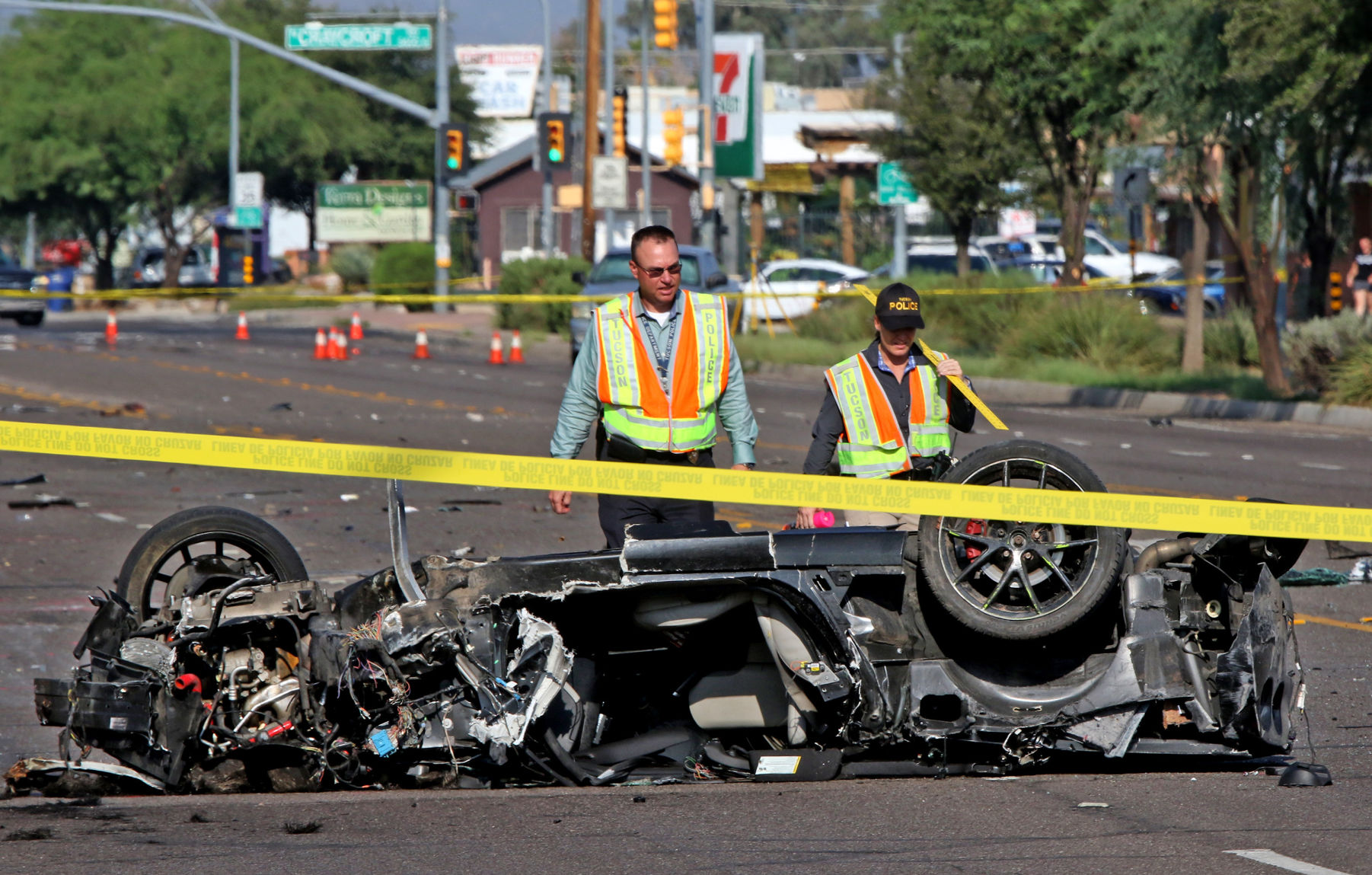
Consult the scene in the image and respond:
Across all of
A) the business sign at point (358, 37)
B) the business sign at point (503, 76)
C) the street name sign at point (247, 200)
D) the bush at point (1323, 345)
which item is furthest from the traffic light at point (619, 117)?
the business sign at point (503, 76)

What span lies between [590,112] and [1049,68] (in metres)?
11.7

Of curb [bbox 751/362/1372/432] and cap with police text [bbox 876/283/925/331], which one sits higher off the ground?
cap with police text [bbox 876/283/925/331]

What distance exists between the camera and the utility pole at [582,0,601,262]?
33625 mm

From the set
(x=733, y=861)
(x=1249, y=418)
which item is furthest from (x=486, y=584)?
(x=1249, y=418)

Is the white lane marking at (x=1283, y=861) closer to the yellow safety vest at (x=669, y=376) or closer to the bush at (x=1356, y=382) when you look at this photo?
the yellow safety vest at (x=669, y=376)

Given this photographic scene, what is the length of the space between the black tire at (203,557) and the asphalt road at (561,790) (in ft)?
1.22

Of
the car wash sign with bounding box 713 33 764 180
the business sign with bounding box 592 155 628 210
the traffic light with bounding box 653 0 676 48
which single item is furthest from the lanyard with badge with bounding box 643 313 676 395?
the car wash sign with bounding box 713 33 764 180

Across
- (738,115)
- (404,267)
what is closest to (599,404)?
(738,115)

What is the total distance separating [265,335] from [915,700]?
31.3 m

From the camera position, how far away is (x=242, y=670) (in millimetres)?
5574

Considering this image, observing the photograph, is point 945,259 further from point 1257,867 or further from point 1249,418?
point 1257,867

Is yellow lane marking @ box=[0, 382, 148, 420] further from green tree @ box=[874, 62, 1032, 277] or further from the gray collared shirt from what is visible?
green tree @ box=[874, 62, 1032, 277]

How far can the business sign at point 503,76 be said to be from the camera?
9181 cm

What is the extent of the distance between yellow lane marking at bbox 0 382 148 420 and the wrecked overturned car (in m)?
13.3
